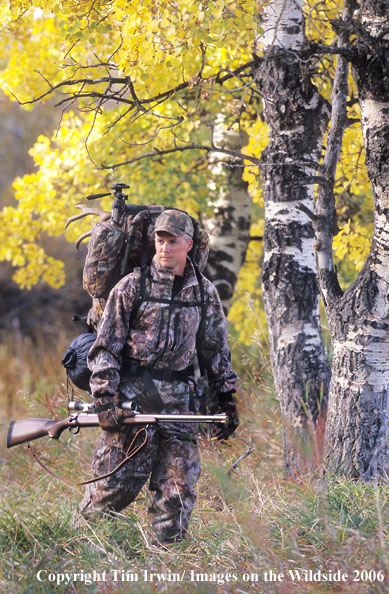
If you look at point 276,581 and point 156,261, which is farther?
point 156,261

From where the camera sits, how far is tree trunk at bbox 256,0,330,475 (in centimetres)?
466

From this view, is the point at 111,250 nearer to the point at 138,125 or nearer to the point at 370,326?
the point at 370,326

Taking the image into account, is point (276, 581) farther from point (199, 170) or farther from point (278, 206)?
point (199, 170)

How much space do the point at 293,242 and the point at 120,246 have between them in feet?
5.00

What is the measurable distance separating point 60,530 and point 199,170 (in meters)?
Result: 5.54

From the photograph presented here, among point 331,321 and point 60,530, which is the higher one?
point 331,321

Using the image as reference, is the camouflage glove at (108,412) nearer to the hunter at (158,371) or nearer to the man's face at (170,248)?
the hunter at (158,371)

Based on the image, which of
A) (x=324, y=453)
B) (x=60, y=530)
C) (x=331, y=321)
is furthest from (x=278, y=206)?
(x=60, y=530)

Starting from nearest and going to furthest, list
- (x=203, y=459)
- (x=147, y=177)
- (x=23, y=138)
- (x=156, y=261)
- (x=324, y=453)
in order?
(x=156, y=261)
(x=324, y=453)
(x=203, y=459)
(x=147, y=177)
(x=23, y=138)

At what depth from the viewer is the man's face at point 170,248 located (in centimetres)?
355

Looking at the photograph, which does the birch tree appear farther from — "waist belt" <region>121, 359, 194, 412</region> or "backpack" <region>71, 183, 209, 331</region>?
"waist belt" <region>121, 359, 194, 412</region>

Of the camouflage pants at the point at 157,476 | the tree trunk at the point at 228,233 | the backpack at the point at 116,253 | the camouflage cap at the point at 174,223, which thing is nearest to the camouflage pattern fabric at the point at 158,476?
the camouflage pants at the point at 157,476

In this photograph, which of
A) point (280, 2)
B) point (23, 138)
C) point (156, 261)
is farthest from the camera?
point (23, 138)

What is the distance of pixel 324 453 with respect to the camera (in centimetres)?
425
